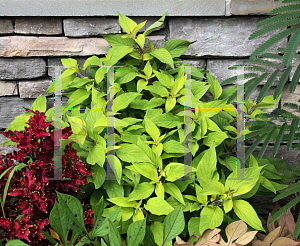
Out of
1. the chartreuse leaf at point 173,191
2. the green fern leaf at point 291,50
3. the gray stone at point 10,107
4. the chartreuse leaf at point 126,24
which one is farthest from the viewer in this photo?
the gray stone at point 10,107

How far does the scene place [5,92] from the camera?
1.37 meters

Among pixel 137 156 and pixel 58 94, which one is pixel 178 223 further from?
pixel 58 94

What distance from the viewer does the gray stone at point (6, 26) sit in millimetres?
1286

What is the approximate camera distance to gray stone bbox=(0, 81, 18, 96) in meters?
1.36

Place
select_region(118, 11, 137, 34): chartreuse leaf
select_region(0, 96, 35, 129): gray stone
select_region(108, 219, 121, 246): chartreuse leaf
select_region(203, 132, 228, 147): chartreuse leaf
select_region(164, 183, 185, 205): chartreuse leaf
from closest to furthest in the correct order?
select_region(108, 219, 121, 246): chartreuse leaf → select_region(164, 183, 185, 205): chartreuse leaf → select_region(203, 132, 228, 147): chartreuse leaf → select_region(118, 11, 137, 34): chartreuse leaf → select_region(0, 96, 35, 129): gray stone

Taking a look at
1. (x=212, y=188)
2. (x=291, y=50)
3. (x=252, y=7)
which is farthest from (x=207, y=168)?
(x=252, y=7)

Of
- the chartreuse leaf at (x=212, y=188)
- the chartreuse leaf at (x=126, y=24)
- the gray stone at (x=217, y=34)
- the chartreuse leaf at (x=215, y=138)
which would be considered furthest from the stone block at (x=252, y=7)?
the chartreuse leaf at (x=212, y=188)

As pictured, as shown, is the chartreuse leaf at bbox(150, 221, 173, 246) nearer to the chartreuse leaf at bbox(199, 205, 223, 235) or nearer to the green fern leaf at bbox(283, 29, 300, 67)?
the chartreuse leaf at bbox(199, 205, 223, 235)

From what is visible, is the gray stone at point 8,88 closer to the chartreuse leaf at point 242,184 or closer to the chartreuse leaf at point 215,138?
the chartreuse leaf at point 215,138

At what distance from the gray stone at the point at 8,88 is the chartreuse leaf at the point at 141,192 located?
0.89 metres

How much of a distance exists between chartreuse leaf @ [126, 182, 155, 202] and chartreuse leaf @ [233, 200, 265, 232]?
328mm

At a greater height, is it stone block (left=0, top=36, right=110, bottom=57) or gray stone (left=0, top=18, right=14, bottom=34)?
gray stone (left=0, top=18, right=14, bottom=34)

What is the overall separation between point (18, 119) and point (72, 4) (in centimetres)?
62

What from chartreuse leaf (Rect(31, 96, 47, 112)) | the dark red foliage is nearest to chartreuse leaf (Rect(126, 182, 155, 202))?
the dark red foliage
